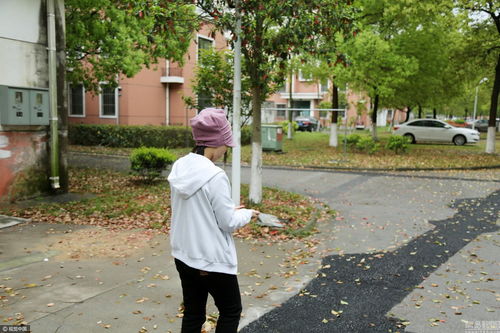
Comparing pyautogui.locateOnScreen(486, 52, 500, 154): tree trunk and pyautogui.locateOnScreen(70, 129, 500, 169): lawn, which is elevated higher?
pyautogui.locateOnScreen(486, 52, 500, 154): tree trunk

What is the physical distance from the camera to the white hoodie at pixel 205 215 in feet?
8.86

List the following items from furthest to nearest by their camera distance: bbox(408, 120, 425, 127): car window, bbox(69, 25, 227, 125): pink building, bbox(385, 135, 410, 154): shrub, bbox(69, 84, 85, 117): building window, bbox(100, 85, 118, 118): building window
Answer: bbox(408, 120, 425, 127): car window, bbox(69, 84, 85, 117): building window, bbox(100, 85, 118, 118): building window, bbox(69, 25, 227, 125): pink building, bbox(385, 135, 410, 154): shrub

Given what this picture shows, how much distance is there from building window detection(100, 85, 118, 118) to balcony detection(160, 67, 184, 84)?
2880 millimetres

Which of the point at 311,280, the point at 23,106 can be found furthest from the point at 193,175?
the point at 23,106

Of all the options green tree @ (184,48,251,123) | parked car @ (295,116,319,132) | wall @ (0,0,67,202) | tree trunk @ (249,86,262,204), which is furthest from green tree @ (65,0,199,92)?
parked car @ (295,116,319,132)

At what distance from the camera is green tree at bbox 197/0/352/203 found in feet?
23.6

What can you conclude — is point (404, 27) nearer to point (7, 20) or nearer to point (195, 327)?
point (7, 20)

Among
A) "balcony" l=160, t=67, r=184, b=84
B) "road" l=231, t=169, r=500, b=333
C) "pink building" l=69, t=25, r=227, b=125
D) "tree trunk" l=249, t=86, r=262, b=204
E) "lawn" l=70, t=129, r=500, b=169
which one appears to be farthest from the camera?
"balcony" l=160, t=67, r=184, b=84

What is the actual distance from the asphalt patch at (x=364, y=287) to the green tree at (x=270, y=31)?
3.31m

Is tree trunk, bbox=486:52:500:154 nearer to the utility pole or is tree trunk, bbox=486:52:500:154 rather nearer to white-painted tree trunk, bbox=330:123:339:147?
white-painted tree trunk, bbox=330:123:339:147

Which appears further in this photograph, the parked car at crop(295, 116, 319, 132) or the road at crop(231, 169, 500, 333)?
the parked car at crop(295, 116, 319, 132)

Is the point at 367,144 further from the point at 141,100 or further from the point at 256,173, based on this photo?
the point at 141,100

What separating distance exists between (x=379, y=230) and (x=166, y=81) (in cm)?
1893

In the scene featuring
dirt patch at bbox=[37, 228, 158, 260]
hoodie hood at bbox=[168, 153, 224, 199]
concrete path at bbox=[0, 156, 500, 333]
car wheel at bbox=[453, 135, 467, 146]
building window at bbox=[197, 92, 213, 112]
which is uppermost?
building window at bbox=[197, 92, 213, 112]
